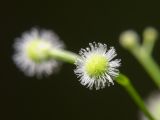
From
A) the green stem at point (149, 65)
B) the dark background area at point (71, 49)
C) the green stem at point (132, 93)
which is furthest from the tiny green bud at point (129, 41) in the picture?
the dark background area at point (71, 49)

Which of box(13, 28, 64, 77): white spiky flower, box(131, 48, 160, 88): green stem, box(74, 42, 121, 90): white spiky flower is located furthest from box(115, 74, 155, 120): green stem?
box(13, 28, 64, 77): white spiky flower

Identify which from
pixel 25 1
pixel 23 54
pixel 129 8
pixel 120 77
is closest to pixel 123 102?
pixel 129 8

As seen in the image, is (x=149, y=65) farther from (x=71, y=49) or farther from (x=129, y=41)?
(x=71, y=49)

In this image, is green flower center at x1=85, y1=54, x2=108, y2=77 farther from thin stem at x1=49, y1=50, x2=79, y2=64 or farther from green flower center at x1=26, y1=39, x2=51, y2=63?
green flower center at x1=26, y1=39, x2=51, y2=63

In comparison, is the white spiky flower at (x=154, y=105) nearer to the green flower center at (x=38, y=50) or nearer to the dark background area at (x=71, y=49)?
the green flower center at (x=38, y=50)

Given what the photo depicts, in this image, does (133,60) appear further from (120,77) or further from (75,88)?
(120,77)

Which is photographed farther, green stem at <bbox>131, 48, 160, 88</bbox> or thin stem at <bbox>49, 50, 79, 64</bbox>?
green stem at <bbox>131, 48, 160, 88</bbox>

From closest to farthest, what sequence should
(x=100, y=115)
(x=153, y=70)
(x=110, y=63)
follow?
(x=110, y=63)
(x=153, y=70)
(x=100, y=115)
